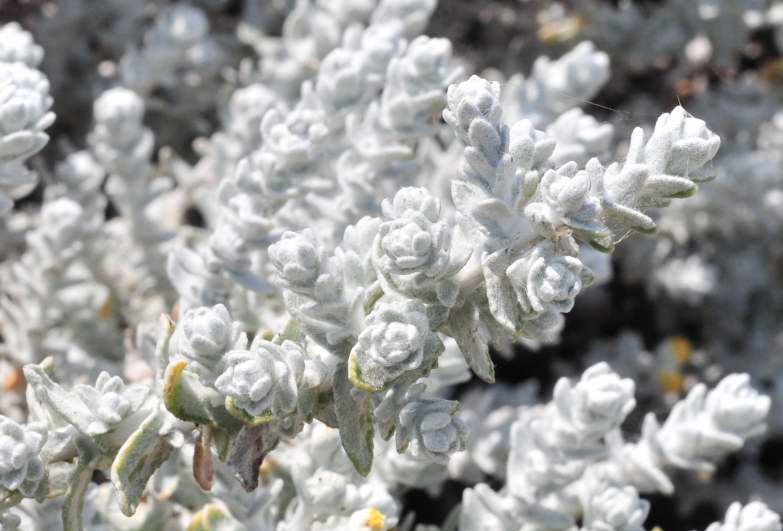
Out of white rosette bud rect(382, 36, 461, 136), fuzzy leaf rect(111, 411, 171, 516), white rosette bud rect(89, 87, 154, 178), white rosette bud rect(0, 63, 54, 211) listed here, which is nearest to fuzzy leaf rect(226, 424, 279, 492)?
fuzzy leaf rect(111, 411, 171, 516)

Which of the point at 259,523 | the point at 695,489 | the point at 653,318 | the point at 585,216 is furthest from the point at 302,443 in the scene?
the point at 653,318

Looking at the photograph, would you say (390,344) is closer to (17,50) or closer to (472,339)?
(472,339)

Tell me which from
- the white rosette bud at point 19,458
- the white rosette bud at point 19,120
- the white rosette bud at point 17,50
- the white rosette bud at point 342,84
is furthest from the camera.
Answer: the white rosette bud at point 342,84

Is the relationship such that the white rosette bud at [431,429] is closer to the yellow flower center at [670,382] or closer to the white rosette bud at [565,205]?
the white rosette bud at [565,205]

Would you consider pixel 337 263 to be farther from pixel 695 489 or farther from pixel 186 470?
pixel 695 489

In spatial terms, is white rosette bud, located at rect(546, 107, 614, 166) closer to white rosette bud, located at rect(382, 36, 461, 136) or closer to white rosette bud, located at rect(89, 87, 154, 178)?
white rosette bud, located at rect(382, 36, 461, 136)

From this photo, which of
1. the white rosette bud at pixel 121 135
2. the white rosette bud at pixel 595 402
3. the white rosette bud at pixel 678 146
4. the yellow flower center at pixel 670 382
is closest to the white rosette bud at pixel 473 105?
the white rosette bud at pixel 678 146

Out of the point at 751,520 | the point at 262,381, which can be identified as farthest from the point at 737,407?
the point at 262,381
